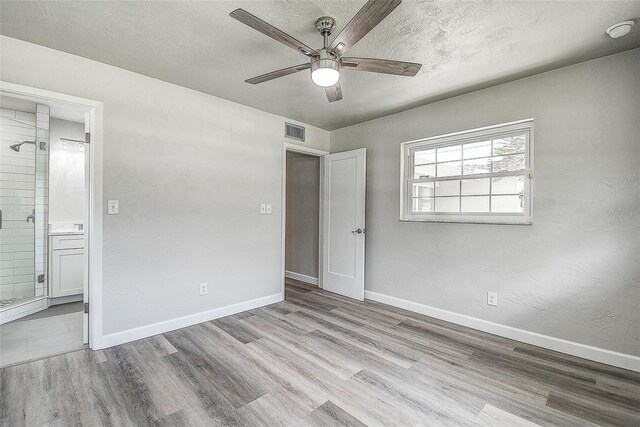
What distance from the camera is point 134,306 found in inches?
107

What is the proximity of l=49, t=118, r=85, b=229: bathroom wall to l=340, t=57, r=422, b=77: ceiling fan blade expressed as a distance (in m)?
3.80

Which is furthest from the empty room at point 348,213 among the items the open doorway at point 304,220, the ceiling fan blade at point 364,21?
the open doorway at point 304,220

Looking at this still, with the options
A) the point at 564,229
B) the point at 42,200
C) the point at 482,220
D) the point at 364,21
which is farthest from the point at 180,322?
the point at 564,229

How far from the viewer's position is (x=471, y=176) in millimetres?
3145

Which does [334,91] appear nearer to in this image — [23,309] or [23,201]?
[23,201]

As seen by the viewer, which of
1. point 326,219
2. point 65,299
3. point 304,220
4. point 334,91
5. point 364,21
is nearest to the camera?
point 364,21

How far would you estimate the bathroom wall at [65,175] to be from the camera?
3.79 meters

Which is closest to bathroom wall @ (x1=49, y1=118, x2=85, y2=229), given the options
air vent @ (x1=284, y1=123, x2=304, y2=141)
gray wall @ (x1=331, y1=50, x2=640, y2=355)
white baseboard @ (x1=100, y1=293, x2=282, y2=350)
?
white baseboard @ (x1=100, y1=293, x2=282, y2=350)

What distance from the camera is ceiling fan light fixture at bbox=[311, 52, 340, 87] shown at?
6.00ft

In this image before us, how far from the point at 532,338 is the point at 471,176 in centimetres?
165

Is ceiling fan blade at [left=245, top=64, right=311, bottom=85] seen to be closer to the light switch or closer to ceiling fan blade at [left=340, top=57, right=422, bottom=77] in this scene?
ceiling fan blade at [left=340, top=57, right=422, bottom=77]

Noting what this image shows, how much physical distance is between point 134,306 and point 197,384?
1137 millimetres

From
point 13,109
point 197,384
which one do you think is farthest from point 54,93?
point 197,384

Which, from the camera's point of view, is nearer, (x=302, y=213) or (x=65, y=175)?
(x=65, y=175)
